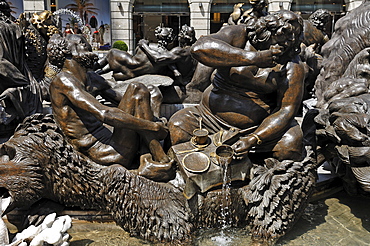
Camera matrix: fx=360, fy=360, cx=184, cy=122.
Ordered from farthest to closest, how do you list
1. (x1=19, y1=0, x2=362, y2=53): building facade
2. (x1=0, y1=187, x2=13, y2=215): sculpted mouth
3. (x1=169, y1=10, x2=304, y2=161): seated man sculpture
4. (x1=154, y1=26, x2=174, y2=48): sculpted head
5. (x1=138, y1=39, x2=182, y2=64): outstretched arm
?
1. (x1=19, y1=0, x2=362, y2=53): building facade
2. (x1=154, y1=26, x2=174, y2=48): sculpted head
3. (x1=138, y1=39, x2=182, y2=64): outstretched arm
4. (x1=169, y1=10, x2=304, y2=161): seated man sculpture
5. (x1=0, y1=187, x2=13, y2=215): sculpted mouth

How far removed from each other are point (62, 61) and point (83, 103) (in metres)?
0.53

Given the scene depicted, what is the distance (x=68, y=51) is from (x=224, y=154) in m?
1.70

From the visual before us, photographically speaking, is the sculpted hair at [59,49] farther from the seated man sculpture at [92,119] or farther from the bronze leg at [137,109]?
the bronze leg at [137,109]

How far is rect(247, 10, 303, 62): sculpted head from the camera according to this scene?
10.1ft

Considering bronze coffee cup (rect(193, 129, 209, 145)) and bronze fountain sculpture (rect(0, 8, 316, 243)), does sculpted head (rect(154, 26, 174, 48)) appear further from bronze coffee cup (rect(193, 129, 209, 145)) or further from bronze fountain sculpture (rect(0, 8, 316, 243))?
bronze coffee cup (rect(193, 129, 209, 145))

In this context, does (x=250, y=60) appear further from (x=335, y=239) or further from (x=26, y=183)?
(x=26, y=183)

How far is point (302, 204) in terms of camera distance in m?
3.34

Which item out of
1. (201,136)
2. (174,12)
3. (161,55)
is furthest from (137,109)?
(174,12)

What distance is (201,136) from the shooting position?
132 inches

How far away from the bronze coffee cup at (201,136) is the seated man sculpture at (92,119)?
0.96 ft

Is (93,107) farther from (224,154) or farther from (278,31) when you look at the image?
(278,31)

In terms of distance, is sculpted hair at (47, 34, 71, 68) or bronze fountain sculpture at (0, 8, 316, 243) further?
sculpted hair at (47, 34, 71, 68)

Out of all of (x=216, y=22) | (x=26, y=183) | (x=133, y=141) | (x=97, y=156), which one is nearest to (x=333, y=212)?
(x=133, y=141)

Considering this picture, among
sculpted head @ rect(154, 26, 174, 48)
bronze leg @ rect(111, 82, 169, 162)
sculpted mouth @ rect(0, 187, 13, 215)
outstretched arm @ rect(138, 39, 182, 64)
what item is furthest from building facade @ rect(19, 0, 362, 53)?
sculpted mouth @ rect(0, 187, 13, 215)
